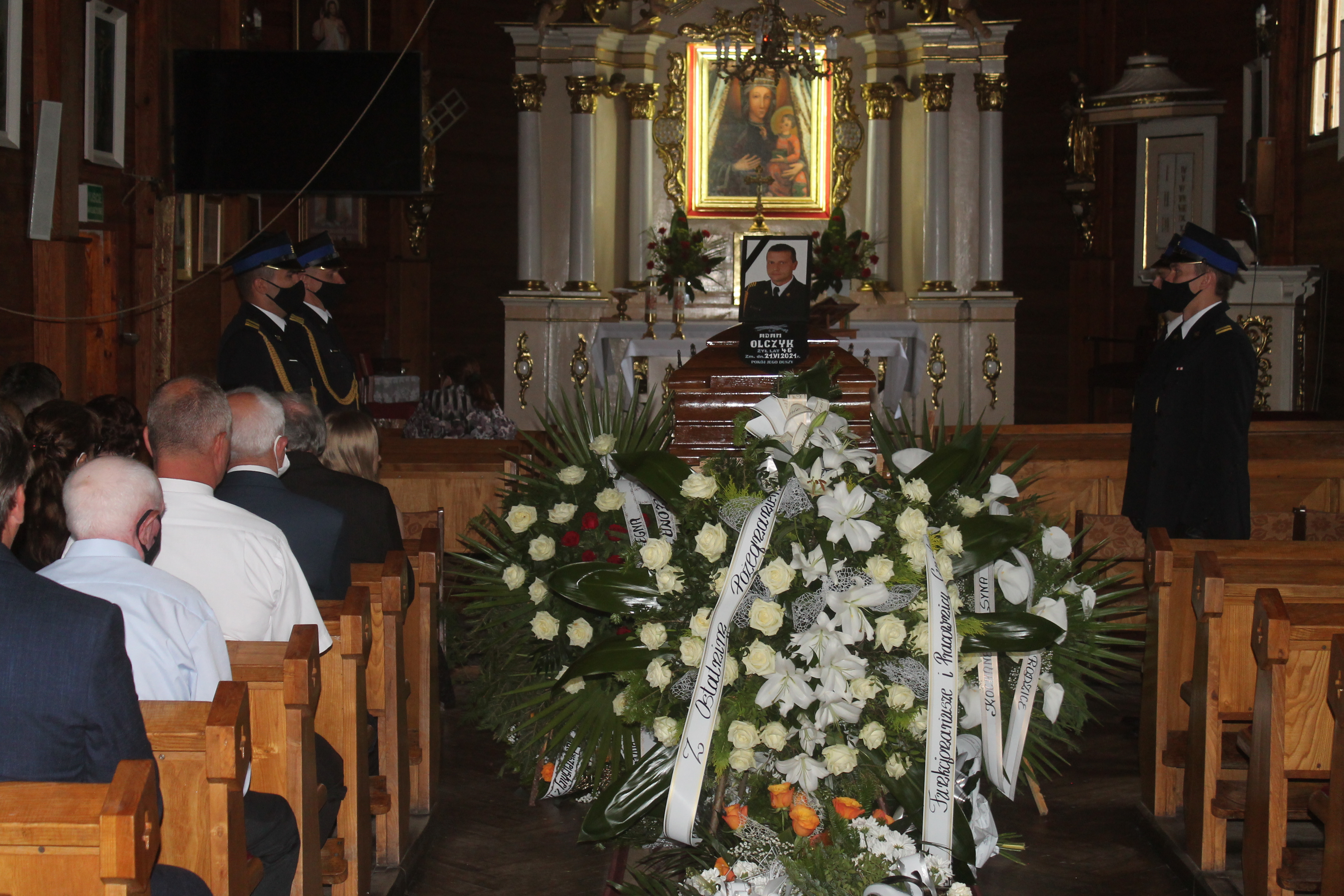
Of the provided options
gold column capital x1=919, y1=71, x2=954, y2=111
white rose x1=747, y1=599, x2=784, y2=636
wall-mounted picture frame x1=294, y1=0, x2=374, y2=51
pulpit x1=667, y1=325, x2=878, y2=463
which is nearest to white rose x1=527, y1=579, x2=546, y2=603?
pulpit x1=667, y1=325, x2=878, y2=463

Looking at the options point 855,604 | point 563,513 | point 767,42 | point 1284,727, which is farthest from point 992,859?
point 767,42

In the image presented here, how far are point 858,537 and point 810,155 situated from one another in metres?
8.72

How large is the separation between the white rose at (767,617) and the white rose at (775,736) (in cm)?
13

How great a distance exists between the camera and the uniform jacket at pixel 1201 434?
472 cm

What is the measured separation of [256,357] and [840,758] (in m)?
3.14

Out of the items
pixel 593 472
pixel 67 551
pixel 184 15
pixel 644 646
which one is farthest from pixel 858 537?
pixel 184 15

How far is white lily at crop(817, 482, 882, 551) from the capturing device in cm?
287

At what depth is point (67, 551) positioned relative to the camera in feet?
8.38

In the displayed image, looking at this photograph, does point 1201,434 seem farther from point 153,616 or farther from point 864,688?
point 153,616

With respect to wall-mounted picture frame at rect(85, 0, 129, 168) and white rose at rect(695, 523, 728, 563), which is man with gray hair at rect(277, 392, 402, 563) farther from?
wall-mounted picture frame at rect(85, 0, 129, 168)

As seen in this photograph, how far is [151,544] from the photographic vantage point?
2.62 m

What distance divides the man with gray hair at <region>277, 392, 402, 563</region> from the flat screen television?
11.7 feet

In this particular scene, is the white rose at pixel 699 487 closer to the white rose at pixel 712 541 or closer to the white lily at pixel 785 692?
the white rose at pixel 712 541

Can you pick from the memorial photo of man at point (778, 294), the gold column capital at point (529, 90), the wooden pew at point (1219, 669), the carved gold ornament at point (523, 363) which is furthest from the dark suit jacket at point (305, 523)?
the gold column capital at point (529, 90)
